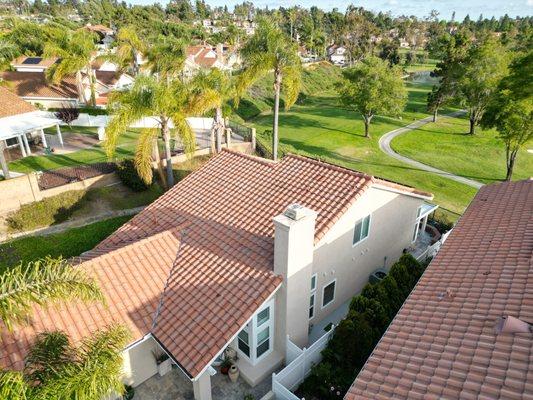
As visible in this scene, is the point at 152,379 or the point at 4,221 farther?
the point at 4,221

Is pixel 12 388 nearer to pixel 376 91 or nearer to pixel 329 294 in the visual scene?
pixel 329 294

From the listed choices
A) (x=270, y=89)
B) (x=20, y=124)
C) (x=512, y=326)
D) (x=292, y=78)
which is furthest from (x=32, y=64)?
(x=512, y=326)

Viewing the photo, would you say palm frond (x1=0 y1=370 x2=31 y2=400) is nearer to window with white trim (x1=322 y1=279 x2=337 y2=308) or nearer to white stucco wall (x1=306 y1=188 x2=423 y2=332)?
white stucco wall (x1=306 y1=188 x2=423 y2=332)

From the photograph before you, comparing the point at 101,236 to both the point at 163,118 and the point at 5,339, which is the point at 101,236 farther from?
the point at 5,339

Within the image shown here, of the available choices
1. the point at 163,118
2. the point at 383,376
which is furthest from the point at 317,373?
the point at 163,118

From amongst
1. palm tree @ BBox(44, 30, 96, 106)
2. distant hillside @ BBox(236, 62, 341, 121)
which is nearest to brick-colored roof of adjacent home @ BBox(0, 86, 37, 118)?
palm tree @ BBox(44, 30, 96, 106)

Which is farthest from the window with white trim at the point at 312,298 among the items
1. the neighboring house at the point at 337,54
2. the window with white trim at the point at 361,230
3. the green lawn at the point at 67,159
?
the neighboring house at the point at 337,54
